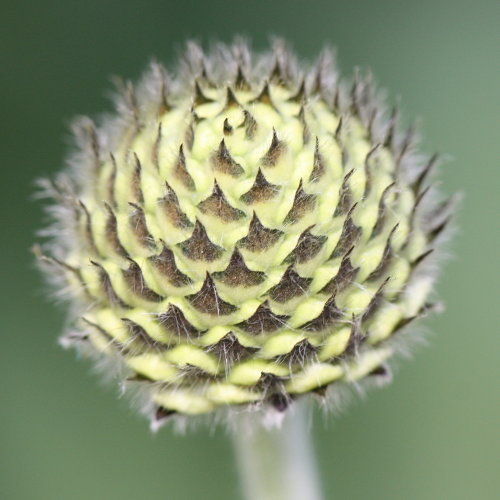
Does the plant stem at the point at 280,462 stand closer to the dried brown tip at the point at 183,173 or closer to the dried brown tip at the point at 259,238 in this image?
the dried brown tip at the point at 259,238

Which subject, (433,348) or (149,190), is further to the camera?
(433,348)

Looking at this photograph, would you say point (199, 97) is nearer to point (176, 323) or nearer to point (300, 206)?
point (300, 206)

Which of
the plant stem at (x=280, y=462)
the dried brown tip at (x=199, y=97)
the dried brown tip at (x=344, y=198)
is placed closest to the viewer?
the dried brown tip at (x=344, y=198)

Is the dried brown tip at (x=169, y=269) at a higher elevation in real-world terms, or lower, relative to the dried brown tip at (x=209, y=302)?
higher

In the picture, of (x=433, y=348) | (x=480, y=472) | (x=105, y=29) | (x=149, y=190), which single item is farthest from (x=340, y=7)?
(x=149, y=190)

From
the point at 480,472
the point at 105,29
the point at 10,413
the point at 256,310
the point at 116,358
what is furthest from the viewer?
the point at 105,29

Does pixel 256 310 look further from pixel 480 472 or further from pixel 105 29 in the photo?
pixel 105 29

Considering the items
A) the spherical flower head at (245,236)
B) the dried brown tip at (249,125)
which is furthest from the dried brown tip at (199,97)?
the dried brown tip at (249,125)
